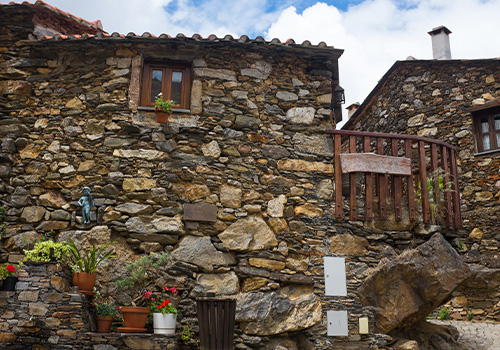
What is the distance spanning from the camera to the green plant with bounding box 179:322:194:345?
6.55 metres

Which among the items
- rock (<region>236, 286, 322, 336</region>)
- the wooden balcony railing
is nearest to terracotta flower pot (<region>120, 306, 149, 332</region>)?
rock (<region>236, 286, 322, 336</region>)

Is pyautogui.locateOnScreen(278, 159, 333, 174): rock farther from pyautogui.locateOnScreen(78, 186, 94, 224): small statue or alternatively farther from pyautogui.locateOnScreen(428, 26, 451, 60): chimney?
pyautogui.locateOnScreen(428, 26, 451, 60): chimney

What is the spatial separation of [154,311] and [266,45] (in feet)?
13.7

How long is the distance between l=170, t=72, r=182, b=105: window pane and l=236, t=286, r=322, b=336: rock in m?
3.07

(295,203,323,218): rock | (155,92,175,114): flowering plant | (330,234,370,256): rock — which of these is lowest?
(330,234,370,256): rock

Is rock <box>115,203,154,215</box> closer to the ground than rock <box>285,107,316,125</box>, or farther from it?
closer to the ground

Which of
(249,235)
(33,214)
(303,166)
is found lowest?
(249,235)

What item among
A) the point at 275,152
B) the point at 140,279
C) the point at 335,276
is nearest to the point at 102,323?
the point at 140,279

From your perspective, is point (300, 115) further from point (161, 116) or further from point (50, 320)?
point (50, 320)

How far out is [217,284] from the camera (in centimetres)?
691

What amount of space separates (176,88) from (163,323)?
349 cm

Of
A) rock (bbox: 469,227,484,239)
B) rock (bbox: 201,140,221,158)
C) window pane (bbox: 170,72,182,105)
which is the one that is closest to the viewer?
rock (bbox: 201,140,221,158)

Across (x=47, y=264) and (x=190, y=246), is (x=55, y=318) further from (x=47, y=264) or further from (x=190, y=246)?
(x=190, y=246)

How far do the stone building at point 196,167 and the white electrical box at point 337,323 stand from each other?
0.05 meters
